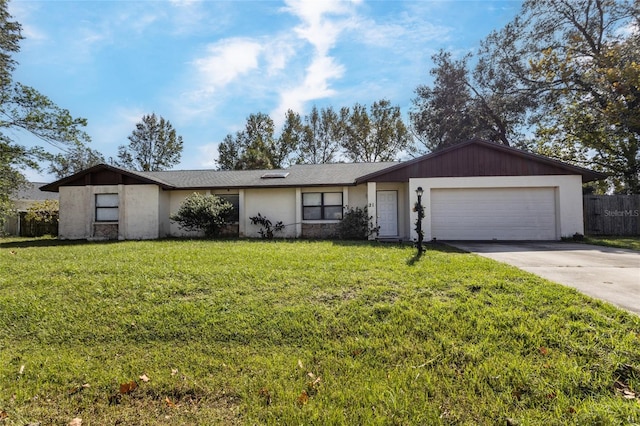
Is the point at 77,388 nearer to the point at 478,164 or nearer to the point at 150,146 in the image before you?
the point at 478,164

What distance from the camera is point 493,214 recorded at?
1243 centimetres

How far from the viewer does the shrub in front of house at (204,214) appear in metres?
12.9

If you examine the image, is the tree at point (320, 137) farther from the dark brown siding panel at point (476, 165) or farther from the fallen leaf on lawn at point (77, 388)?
the fallen leaf on lawn at point (77, 388)

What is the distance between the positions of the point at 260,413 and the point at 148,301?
2963 millimetres

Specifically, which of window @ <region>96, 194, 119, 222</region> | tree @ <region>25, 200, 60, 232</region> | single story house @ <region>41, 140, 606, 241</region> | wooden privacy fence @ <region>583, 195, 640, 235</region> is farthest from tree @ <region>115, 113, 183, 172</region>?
wooden privacy fence @ <region>583, 195, 640, 235</region>

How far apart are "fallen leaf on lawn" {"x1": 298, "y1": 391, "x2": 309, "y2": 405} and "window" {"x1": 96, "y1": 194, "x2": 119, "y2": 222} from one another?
569 inches

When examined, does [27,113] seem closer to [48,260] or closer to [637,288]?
[48,260]

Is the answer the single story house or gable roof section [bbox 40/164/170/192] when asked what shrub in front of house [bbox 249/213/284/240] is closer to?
the single story house

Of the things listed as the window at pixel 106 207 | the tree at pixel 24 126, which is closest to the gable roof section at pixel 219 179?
the window at pixel 106 207

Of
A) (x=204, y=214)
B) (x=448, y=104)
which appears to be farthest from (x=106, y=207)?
(x=448, y=104)

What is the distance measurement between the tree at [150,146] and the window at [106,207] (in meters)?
24.1

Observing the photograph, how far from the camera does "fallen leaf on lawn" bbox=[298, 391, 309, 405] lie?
261 cm

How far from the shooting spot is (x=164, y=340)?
3738mm

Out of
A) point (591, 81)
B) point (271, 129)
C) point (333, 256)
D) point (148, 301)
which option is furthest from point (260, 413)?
point (271, 129)
